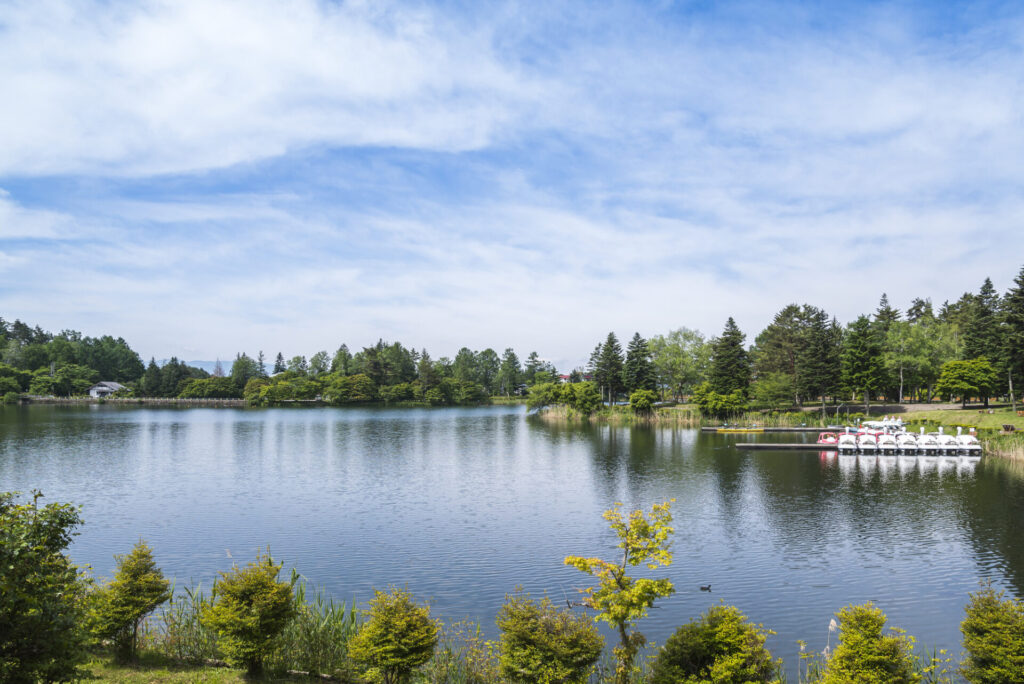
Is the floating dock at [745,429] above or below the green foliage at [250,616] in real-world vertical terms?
below

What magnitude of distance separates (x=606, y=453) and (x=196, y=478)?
3087cm

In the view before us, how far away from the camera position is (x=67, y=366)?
461 feet

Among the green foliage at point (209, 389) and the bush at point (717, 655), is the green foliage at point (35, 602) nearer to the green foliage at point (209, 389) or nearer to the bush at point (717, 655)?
the bush at point (717, 655)

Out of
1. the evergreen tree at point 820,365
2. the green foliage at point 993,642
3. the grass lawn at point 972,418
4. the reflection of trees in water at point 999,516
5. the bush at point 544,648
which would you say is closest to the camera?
the green foliage at point 993,642

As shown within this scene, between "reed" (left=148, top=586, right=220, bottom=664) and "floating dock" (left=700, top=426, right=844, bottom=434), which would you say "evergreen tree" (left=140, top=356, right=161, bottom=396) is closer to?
"floating dock" (left=700, top=426, right=844, bottom=434)

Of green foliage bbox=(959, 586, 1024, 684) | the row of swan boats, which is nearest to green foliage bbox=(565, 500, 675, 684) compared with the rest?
green foliage bbox=(959, 586, 1024, 684)

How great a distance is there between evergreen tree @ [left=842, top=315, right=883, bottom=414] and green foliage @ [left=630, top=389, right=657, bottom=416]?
24.4 meters

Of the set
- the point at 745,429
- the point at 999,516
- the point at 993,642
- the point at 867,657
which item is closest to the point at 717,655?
the point at 867,657

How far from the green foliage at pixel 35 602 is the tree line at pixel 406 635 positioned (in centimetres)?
1

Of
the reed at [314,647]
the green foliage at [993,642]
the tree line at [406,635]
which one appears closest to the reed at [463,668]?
the tree line at [406,635]

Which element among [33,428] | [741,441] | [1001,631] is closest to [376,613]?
[1001,631]

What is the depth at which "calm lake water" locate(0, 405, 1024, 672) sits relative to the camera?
19484mm

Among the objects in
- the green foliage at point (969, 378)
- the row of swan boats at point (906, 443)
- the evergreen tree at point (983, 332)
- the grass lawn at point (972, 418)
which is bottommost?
the row of swan boats at point (906, 443)

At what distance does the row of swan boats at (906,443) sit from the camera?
4994 centimetres
